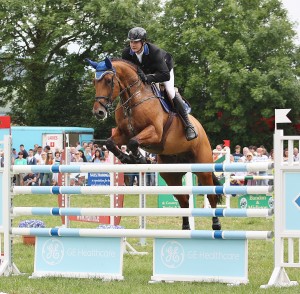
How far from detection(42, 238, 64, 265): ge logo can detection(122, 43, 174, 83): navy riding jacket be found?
2.33 metres

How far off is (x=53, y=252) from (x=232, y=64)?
2923 cm

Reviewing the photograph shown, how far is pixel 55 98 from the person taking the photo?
39875 millimetres

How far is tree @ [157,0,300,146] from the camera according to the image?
119 ft

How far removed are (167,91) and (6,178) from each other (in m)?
2.49

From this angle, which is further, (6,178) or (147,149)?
(147,149)

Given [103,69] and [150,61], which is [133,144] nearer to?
[103,69]

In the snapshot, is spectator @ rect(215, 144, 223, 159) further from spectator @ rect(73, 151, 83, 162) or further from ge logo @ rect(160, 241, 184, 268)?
ge logo @ rect(160, 241, 184, 268)

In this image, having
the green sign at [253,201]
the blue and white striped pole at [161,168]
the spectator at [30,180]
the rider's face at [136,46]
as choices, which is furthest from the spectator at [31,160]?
the blue and white striped pole at [161,168]

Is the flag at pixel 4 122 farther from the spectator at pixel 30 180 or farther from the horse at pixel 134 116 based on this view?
the spectator at pixel 30 180

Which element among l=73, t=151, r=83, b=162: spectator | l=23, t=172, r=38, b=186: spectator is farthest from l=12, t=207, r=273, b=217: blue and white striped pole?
l=23, t=172, r=38, b=186: spectator

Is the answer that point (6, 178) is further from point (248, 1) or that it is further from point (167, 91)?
point (248, 1)

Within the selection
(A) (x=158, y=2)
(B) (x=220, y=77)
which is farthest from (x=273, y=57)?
(A) (x=158, y=2)

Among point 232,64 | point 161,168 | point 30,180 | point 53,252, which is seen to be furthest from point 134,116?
point 232,64

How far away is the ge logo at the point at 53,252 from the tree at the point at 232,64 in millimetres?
27941
